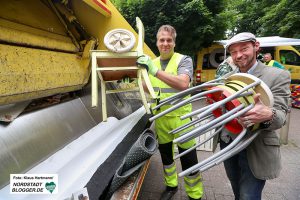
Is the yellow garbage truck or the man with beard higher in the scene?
the yellow garbage truck

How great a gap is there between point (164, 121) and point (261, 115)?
1.27 metres

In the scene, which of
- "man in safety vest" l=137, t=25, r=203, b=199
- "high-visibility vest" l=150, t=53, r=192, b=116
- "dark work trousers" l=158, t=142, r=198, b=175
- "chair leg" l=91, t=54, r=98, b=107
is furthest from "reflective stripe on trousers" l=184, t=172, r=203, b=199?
"chair leg" l=91, t=54, r=98, b=107

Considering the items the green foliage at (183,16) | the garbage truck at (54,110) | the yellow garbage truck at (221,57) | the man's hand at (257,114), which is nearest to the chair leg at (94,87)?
the garbage truck at (54,110)

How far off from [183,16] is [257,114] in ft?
29.9

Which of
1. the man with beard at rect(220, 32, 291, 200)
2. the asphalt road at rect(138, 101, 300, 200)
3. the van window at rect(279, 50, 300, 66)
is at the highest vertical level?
the van window at rect(279, 50, 300, 66)

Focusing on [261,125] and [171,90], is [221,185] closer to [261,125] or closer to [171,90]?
[171,90]

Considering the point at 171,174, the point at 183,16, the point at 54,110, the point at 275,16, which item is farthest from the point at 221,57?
the point at 54,110

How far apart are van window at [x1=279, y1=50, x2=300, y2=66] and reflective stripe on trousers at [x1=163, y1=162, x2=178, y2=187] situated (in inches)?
375

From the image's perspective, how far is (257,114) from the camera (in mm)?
1372

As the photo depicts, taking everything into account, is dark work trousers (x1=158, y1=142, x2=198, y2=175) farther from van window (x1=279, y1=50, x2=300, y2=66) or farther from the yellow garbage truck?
van window (x1=279, y1=50, x2=300, y2=66)

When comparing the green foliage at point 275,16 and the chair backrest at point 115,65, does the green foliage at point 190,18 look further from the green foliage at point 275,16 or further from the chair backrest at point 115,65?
the chair backrest at point 115,65

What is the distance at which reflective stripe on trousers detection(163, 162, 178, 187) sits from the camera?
9.20 ft

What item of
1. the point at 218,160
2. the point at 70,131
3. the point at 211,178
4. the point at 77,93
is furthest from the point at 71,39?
the point at 211,178

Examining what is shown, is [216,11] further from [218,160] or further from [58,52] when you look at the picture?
[218,160]
